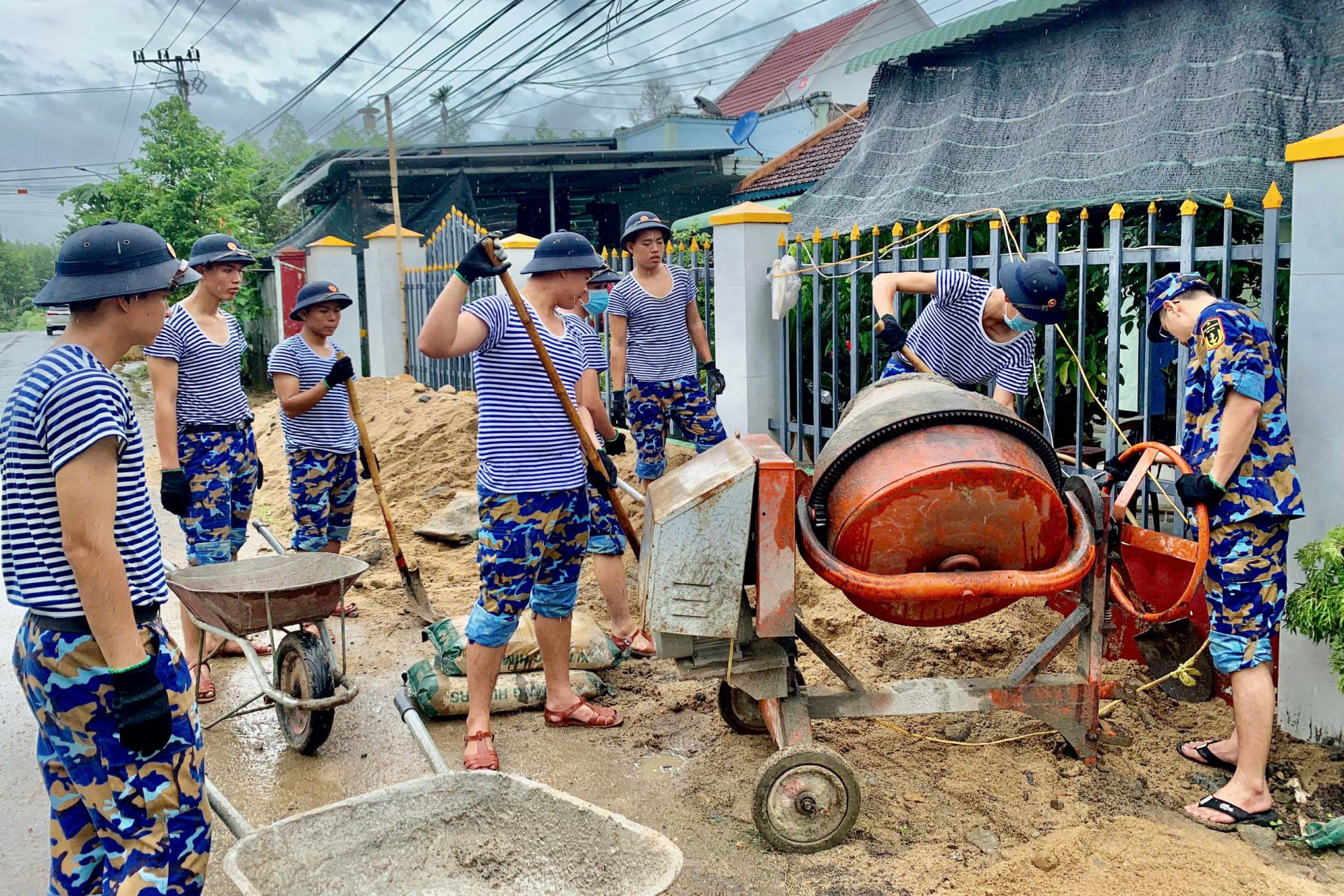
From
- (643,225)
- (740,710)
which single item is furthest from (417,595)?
(643,225)

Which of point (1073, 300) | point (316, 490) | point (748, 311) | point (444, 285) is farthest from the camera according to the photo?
point (444, 285)

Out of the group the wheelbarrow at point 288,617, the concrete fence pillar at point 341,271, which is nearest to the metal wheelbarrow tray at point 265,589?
the wheelbarrow at point 288,617

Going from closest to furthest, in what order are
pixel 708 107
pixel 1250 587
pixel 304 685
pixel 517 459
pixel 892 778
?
pixel 1250 587 < pixel 892 778 < pixel 517 459 < pixel 304 685 < pixel 708 107

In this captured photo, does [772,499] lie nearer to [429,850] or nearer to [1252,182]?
[429,850]

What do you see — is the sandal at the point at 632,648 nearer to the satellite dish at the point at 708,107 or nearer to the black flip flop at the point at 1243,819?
the black flip flop at the point at 1243,819

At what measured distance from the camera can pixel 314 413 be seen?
5.68m

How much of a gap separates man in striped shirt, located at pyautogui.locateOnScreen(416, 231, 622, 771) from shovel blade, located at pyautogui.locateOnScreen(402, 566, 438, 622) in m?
1.82

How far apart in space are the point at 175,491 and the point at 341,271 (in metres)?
10.8

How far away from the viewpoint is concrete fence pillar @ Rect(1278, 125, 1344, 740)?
3.78 metres

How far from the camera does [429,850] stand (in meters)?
2.82

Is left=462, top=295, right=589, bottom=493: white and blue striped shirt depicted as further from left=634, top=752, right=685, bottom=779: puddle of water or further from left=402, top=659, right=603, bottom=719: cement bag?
left=634, top=752, right=685, bottom=779: puddle of water

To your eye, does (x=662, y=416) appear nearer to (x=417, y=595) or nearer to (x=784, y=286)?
(x=784, y=286)

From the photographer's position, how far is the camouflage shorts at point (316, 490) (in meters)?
5.73

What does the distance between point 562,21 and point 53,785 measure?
14007 millimetres
